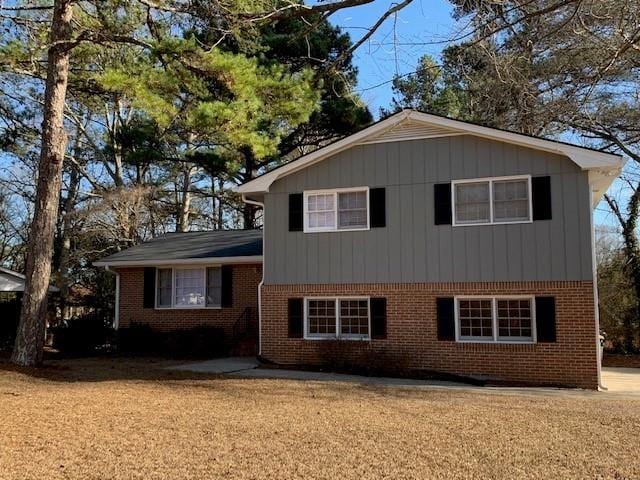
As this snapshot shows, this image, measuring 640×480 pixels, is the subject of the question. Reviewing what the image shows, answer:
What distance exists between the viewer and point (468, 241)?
1370 centimetres

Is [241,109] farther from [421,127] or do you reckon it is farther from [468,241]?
[468,241]

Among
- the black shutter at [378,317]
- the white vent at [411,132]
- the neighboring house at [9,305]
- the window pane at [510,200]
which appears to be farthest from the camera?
the neighboring house at [9,305]

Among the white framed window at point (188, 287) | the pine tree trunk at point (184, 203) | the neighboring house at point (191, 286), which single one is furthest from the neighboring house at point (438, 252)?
the pine tree trunk at point (184, 203)

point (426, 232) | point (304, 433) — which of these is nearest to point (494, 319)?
point (426, 232)

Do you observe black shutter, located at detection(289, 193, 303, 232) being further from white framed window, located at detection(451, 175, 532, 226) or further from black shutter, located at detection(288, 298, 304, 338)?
white framed window, located at detection(451, 175, 532, 226)

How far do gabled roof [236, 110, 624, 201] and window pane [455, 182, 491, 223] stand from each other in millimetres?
1132

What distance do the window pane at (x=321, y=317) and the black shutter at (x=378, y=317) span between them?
1060 mm

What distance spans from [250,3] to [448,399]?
7769 millimetres

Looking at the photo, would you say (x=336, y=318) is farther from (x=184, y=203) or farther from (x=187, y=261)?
(x=184, y=203)

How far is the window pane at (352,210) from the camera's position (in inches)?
579

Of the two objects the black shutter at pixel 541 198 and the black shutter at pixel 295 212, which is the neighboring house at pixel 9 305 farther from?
the black shutter at pixel 541 198

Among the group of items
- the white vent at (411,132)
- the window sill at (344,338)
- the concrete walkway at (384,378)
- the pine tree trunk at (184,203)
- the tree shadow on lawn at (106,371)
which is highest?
the pine tree trunk at (184,203)

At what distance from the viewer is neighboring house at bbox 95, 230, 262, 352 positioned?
1838cm

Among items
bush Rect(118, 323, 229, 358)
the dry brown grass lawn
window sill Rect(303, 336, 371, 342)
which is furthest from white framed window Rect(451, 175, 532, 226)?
bush Rect(118, 323, 229, 358)
